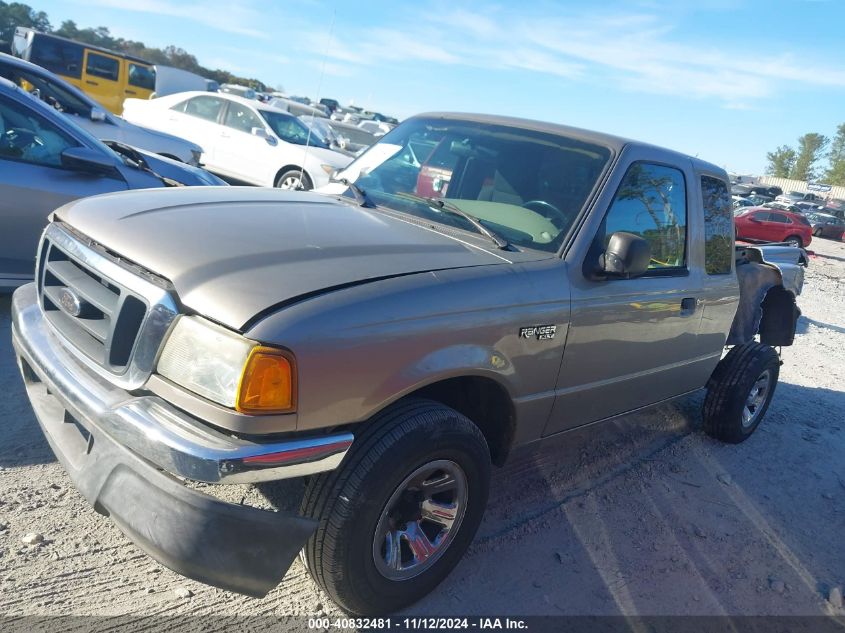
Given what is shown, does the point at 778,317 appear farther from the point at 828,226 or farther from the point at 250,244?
the point at 828,226

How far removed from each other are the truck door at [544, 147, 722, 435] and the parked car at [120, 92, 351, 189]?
8.47 metres

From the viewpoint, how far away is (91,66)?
17.9m

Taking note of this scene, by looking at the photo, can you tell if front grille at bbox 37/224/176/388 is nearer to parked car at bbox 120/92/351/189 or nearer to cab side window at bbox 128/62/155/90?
parked car at bbox 120/92/351/189

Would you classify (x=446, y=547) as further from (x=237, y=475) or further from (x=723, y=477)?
(x=723, y=477)

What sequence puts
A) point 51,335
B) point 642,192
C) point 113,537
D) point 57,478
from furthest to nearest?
point 642,192
point 57,478
point 113,537
point 51,335

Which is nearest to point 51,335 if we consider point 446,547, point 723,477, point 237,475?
point 237,475

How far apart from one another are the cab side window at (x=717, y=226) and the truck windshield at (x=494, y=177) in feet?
3.58

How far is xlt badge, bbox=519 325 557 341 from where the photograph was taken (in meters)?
2.72

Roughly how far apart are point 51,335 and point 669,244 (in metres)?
A: 3.08

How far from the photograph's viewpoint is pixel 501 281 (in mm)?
2652

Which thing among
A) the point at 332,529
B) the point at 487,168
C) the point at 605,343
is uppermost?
the point at 487,168

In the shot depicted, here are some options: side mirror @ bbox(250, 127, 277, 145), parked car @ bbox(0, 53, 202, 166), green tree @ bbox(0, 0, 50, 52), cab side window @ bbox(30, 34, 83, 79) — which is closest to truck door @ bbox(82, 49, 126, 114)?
cab side window @ bbox(30, 34, 83, 79)

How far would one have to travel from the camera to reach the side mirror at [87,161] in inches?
187

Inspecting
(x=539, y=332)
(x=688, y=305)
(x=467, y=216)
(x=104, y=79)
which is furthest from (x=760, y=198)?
(x=539, y=332)
